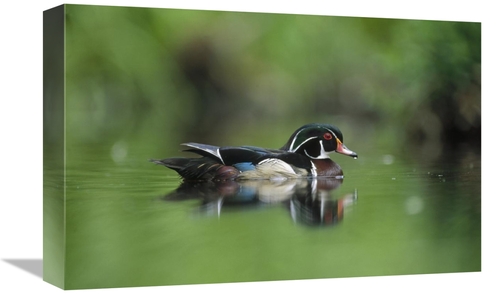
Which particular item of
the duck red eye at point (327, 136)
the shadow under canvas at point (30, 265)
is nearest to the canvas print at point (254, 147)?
the duck red eye at point (327, 136)

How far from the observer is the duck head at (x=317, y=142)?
31.0ft

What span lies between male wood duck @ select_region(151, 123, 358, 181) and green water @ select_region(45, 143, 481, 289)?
0.12 m

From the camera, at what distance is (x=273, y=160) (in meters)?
9.39

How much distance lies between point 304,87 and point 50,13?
2278 mm

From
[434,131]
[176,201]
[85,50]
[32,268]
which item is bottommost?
[32,268]

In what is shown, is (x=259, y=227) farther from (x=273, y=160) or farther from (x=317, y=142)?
(x=317, y=142)

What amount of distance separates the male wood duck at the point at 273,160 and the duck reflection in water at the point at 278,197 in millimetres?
66

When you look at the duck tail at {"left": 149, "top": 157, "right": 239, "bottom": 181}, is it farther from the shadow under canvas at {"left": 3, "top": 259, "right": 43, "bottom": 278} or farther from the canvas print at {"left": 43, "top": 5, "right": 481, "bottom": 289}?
the shadow under canvas at {"left": 3, "top": 259, "right": 43, "bottom": 278}

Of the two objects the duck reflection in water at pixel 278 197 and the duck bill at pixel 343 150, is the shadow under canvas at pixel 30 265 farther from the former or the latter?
the duck bill at pixel 343 150

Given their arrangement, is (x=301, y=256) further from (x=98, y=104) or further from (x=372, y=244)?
(x=98, y=104)

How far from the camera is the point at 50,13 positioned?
9.05m

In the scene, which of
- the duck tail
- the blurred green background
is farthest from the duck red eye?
the duck tail

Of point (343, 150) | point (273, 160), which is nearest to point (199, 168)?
point (273, 160)

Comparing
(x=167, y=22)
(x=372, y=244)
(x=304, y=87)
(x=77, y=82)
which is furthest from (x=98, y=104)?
(x=372, y=244)
